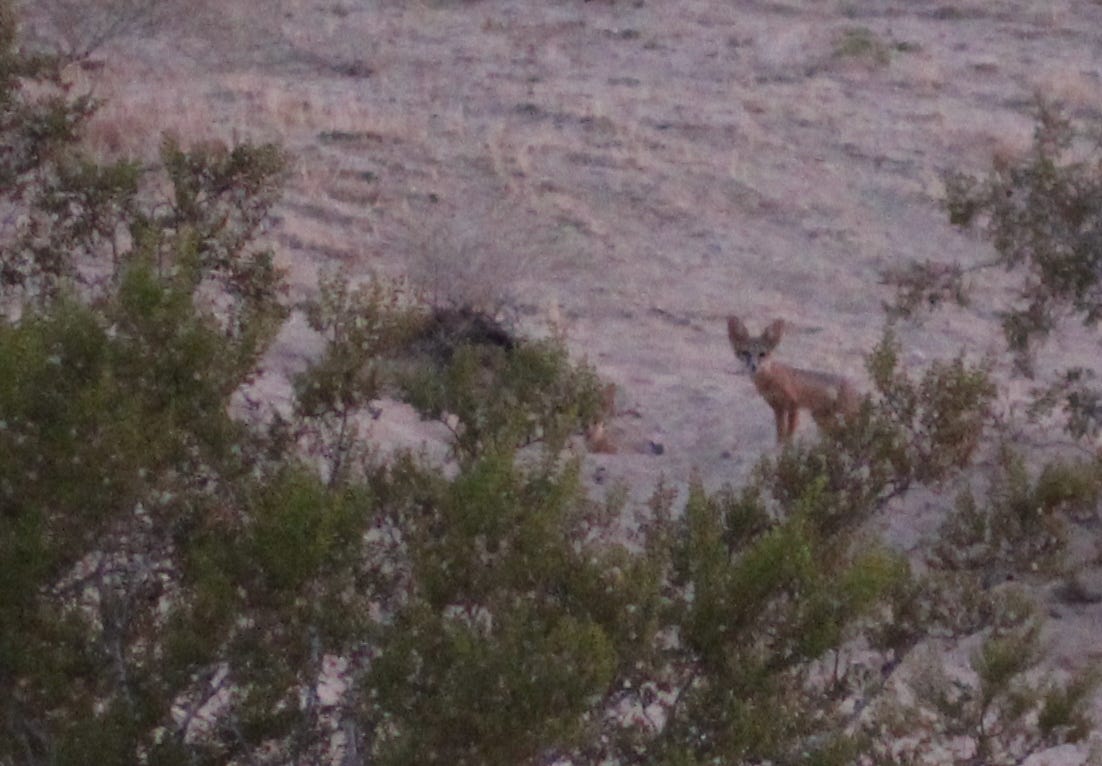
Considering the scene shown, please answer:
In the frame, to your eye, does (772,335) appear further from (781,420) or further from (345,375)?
(345,375)

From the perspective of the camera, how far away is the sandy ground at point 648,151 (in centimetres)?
1138

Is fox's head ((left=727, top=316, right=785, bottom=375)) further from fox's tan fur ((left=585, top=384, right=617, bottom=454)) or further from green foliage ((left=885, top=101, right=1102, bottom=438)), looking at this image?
green foliage ((left=885, top=101, right=1102, bottom=438))

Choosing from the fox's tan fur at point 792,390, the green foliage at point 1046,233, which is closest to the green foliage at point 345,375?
the green foliage at point 1046,233

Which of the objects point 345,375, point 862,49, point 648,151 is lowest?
point 648,151

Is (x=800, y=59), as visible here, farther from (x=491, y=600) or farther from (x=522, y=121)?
(x=491, y=600)

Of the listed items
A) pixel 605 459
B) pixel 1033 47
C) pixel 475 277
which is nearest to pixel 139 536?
pixel 605 459

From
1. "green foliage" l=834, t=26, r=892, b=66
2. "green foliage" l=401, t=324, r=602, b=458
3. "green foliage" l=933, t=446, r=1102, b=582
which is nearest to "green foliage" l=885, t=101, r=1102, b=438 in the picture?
"green foliage" l=933, t=446, r=1102, b=582

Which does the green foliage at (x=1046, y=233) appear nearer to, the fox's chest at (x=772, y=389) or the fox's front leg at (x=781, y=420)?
the fox's chest at (x=772, y=389)

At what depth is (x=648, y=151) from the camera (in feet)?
50.8

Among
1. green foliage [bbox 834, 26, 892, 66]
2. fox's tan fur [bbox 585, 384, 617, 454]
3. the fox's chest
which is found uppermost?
green foliage [bbox 834, 26, 892, 66]

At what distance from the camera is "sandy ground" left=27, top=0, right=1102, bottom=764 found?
11375 millimetres

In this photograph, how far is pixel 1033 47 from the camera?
19578 millimetres

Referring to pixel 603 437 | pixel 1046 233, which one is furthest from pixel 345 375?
pixel 603 437

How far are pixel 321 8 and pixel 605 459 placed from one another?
11.1m
